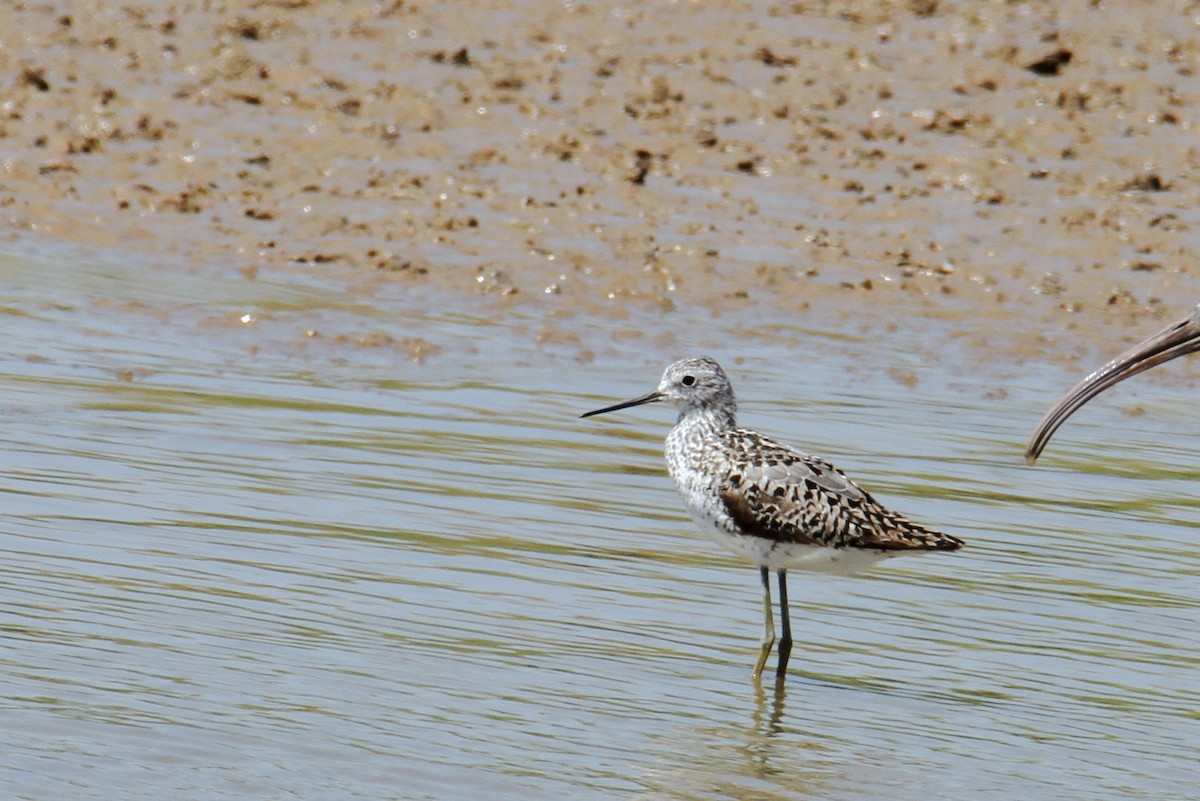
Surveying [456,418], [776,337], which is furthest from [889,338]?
[456,418]

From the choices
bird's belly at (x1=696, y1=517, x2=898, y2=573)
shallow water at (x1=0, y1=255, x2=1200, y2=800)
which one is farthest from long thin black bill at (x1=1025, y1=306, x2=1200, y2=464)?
shallow water at (x1=0, y1=255, x2=1200, y2=800)

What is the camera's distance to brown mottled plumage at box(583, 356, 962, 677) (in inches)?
326

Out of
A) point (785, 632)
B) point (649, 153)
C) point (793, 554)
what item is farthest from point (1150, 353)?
point (649, 153)

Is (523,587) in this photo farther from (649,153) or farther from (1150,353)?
(649,153)

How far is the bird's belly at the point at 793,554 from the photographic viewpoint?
27.5 ft

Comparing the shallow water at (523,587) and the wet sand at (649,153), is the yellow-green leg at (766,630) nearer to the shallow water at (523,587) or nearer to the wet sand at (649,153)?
the shallow water at (523,587)

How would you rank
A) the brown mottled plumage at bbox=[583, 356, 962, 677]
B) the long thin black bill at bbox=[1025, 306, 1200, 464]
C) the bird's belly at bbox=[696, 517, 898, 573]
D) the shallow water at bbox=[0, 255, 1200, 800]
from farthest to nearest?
the bird's belly at bbox=[696, 517, 898, 573] < the brown mottled plumage at bbox=[583, 356, 962, 677] < the long thin black bill at bbox=[1025, 306, 1200, 464] < the shallow water at bbox=[0, 255, 1200, 800]

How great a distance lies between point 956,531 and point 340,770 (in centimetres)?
349

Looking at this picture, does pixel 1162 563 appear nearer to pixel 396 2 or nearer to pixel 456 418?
pixel 456 418

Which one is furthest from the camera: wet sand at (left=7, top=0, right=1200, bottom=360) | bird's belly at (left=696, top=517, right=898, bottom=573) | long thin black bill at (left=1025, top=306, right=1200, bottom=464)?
wet sand at (left=7, top=0, right=1200, bottom=360)

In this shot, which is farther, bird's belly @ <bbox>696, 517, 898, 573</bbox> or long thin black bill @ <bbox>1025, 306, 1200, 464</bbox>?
bird's belly @ <bbox>696, 517, 898, 573</bbox>

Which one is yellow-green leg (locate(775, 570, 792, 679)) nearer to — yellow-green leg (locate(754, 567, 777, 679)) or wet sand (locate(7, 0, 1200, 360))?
yellow-green leg (locate(754, 567, 777, 679))

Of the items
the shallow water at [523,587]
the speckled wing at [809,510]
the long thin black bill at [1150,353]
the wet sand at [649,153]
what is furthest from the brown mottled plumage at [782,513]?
the wet sand at [649,153]

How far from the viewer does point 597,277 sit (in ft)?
45.5
